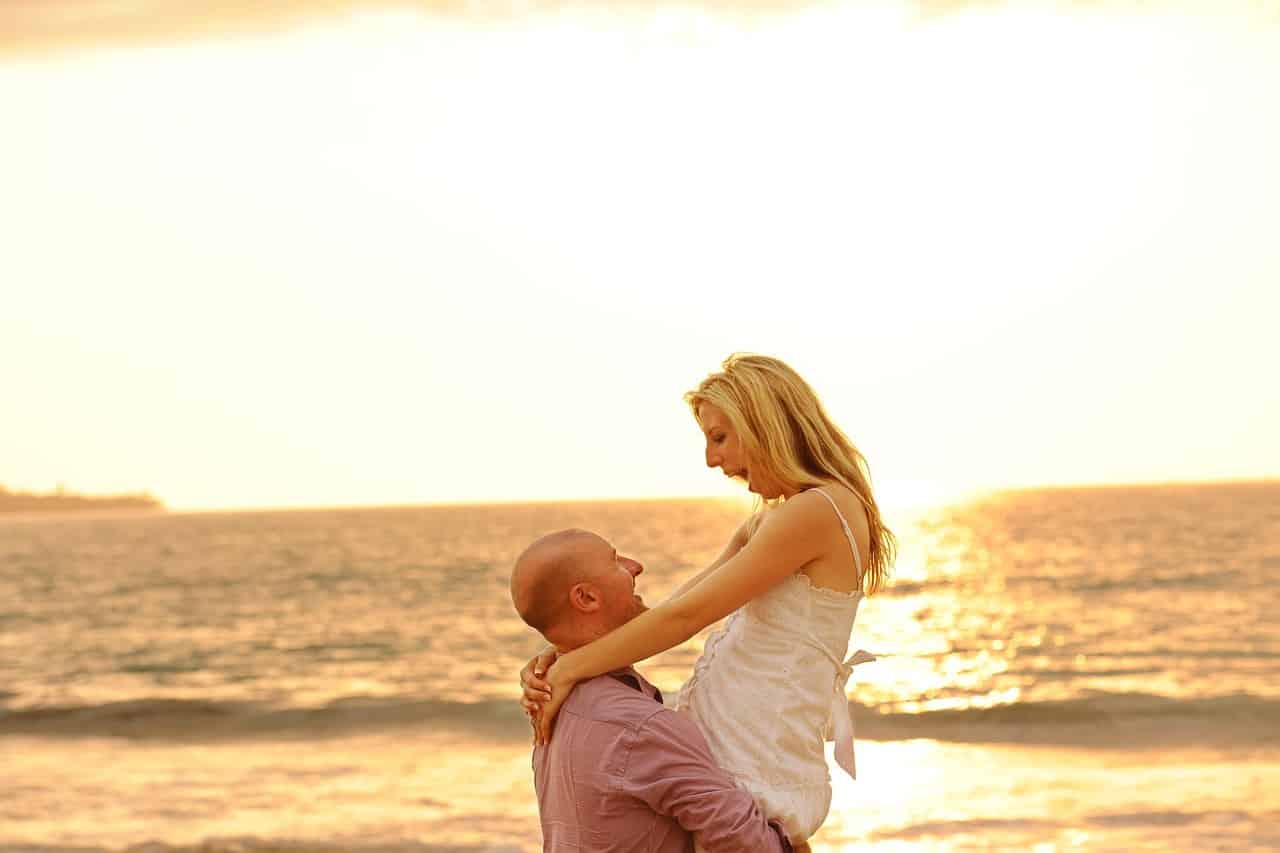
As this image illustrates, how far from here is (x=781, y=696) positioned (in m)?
2.94

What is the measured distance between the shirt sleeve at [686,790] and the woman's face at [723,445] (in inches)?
21.8

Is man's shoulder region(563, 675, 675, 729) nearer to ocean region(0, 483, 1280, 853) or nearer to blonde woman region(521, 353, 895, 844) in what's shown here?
blonde woman region(521, 353, 895, 844)

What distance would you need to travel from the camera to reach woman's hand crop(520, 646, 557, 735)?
9.43 feet

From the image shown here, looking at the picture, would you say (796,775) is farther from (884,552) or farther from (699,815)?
(884,552)

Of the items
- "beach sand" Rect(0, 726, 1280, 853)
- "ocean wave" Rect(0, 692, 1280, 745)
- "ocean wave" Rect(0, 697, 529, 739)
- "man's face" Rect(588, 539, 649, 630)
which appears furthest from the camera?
"ocean wave" Rect(0, 697, 529, 739)

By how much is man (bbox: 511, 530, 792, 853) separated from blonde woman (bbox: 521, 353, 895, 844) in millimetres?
59

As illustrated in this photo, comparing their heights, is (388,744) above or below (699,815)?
above

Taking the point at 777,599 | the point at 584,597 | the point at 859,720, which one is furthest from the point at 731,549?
the point at 859,720

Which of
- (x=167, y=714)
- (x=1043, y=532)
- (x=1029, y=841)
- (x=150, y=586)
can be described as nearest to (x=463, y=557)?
(x=150, y=586)

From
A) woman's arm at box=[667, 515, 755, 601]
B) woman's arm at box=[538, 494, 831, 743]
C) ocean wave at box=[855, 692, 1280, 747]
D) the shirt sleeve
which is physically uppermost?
ocean wave at box=[855, 692, 1280, 747]

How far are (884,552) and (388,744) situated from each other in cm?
1267

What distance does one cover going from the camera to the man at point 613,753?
8.86 feet

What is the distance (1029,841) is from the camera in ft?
30.0

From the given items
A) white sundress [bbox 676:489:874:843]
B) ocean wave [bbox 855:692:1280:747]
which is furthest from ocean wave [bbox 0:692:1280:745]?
white sundress [bbox 676:489:874:843]
